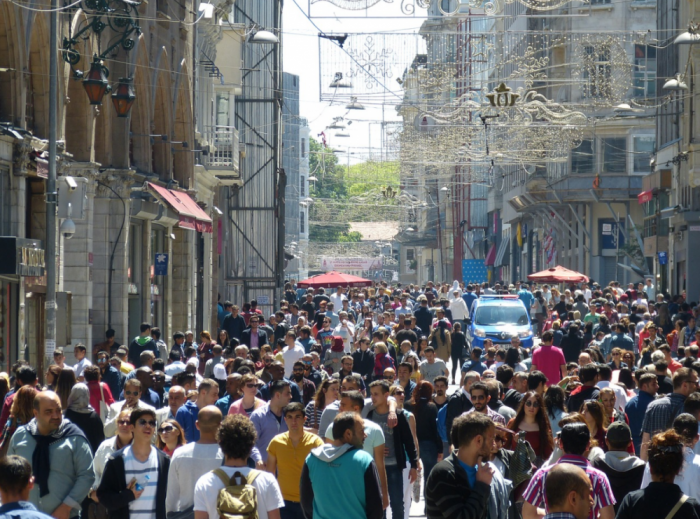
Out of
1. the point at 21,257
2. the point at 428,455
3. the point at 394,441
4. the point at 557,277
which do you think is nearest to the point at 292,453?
the point at 394,441

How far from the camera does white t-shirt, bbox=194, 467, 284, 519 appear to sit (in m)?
6.98

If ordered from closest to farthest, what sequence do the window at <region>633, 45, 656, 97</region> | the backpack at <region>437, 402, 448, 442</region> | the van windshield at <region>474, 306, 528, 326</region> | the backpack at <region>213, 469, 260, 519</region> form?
1. the backpack at <region>213, 469, 260, 519</region>
2. the backpack at <region>437, 402, 448, 442</region>
3. the van windshield at <region>474, 306, 528, 326</region>
4. the window at <region>633, 45, 656, 97</region>

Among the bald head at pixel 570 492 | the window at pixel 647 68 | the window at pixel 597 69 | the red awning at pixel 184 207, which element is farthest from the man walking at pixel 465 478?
the window at pixel 647 68

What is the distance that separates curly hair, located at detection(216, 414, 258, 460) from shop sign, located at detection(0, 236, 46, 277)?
1195cm

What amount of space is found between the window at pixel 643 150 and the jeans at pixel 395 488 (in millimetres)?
44894

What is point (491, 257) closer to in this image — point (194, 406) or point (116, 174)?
point (116, 174)

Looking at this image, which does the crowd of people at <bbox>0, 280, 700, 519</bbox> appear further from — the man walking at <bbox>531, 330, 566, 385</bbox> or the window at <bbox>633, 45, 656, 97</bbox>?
the window at <bbox>633, 45, 656, 97</bbox>

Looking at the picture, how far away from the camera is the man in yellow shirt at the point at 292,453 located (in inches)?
356

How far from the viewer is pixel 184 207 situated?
29391 millimetres

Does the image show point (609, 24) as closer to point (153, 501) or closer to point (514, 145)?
point (514, 145)

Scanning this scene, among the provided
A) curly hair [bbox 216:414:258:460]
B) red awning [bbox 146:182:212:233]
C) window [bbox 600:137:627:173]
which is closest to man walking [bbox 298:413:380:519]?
curly hair [bbox 216:414:258:460]

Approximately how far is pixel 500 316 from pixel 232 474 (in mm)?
22615

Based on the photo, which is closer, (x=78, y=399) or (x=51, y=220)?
(x=78, y=399)

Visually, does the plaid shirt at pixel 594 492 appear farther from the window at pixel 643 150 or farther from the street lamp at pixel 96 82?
the window at pixel 643 150
